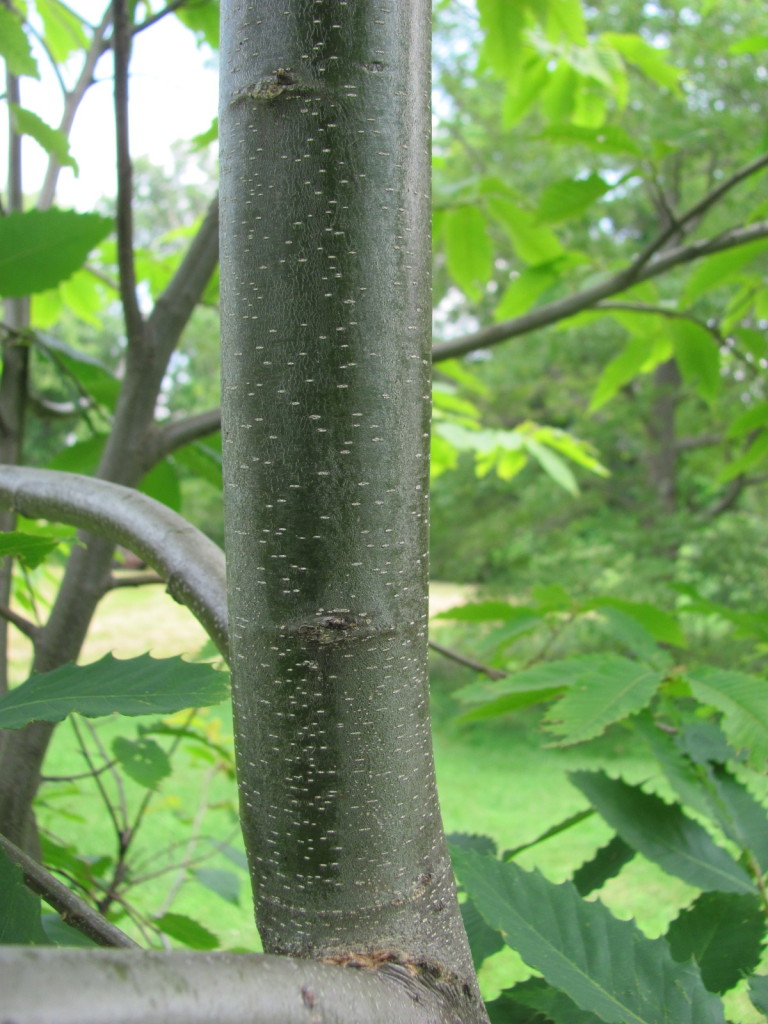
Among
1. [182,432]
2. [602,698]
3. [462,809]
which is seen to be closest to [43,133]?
[182,432]

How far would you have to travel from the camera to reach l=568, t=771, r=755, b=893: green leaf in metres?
0.59

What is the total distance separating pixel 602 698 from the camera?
0.63 m

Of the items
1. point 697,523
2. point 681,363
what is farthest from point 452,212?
point 697,523

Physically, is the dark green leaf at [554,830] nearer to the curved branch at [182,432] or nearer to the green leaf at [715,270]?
the curved branch at [182,432]

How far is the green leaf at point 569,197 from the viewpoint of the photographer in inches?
42.6

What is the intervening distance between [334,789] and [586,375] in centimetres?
563

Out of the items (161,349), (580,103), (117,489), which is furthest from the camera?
(580,103)

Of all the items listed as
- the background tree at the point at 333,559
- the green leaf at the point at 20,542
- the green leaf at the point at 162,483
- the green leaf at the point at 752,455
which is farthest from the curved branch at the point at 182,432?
the green leaf at the point at 752,455

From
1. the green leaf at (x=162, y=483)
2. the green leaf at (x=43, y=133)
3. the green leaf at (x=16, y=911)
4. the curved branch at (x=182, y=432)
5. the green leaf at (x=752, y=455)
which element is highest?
the green leaf at (x=43, y=133)

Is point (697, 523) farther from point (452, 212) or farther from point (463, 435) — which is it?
point (452, 212)

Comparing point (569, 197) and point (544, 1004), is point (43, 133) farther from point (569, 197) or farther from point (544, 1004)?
point (544, 1004)

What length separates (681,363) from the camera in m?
1.32

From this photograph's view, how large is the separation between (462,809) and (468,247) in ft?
11.7

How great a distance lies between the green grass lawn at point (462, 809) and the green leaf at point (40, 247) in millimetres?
1048
